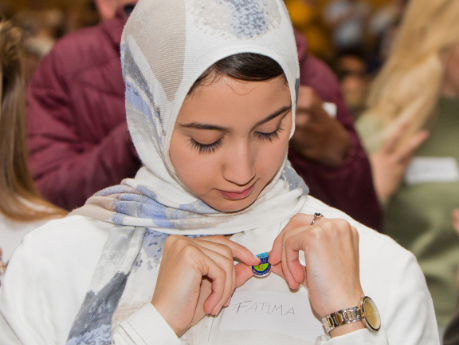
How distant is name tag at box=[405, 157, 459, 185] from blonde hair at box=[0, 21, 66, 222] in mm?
1516

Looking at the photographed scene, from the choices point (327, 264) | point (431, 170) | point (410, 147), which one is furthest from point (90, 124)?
point (431, 170)

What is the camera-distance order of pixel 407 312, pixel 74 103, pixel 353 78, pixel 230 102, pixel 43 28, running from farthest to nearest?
1. pixel 43 28
2. pixel 353 78
3. pixel 74 103
4. pixel 407 312
5. pixel 230 102

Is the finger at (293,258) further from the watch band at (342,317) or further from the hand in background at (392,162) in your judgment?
the hand in background at (392,162)

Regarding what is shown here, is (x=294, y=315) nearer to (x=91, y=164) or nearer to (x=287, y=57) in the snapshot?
(x=287, y=57)

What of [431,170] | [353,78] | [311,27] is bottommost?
[311,27]

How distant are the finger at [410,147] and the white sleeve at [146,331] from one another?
1.50 metres

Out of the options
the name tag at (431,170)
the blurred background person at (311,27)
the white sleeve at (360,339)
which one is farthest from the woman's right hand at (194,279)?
the blurred background person at (311,27)

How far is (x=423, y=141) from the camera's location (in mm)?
2279

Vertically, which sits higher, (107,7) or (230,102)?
(230,102)

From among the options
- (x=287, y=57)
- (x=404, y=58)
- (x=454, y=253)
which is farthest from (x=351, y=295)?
(x=404, y=58)

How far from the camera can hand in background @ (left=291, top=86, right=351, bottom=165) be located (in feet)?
4.89

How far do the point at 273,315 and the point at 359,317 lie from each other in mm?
195

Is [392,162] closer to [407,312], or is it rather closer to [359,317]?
[407,312]

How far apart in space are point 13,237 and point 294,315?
2.86ft
